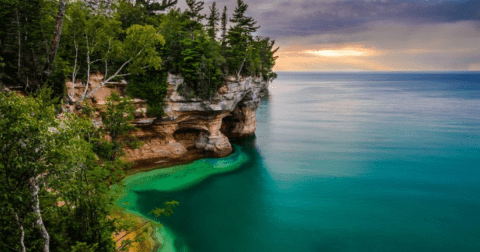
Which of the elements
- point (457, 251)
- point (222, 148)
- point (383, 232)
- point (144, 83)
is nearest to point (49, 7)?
point (144, 83)

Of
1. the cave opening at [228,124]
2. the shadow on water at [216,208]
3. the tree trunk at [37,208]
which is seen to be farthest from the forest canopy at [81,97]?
the cave opening at [228,124]

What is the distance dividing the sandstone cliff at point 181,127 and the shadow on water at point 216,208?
14.7ft

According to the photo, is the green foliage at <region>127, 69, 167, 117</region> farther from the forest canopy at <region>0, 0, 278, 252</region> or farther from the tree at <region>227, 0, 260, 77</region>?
the tree at <region>227, 0, 260, 77</region>

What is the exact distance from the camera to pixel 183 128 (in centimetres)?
2725

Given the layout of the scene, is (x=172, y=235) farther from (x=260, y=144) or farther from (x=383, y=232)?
(x=260, y=144)

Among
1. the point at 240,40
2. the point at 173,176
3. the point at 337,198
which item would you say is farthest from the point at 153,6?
the point at 337,198

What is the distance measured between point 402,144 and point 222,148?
85.6 ft

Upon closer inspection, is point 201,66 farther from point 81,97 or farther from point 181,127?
point 81,97

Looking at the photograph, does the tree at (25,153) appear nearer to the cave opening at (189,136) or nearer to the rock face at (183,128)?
the rock face at (183,128)

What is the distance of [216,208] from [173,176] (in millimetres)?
6144

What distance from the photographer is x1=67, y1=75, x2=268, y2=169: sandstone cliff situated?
24.1 meters

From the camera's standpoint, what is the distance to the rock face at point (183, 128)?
24.6 meters

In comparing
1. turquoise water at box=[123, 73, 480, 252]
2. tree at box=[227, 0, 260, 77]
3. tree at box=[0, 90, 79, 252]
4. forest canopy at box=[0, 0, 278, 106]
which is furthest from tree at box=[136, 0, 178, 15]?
tree at box=[0, 90, 79, 252]

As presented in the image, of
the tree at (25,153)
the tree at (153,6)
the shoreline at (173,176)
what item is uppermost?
the tree at (153,6)
